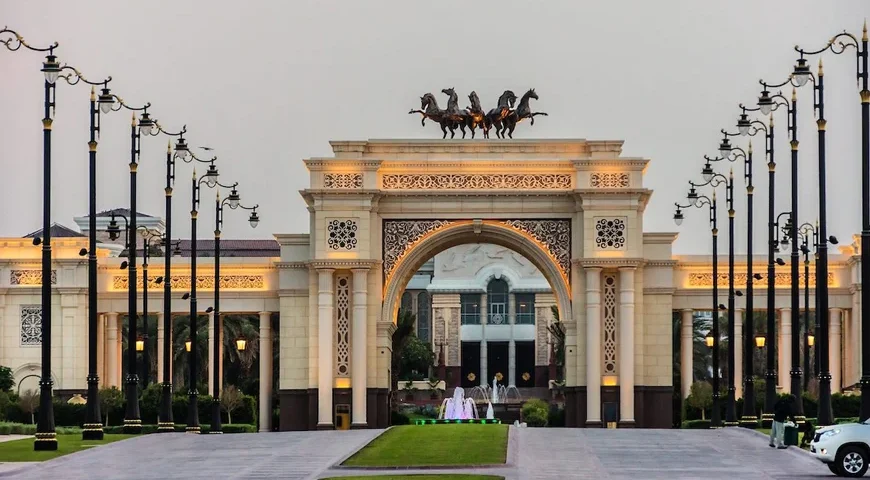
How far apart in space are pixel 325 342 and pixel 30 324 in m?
15.3

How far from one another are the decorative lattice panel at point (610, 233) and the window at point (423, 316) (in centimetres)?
6619

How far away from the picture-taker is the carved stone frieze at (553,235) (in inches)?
3068

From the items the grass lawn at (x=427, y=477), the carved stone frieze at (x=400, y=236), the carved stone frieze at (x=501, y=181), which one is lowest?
the grass lawn at (x=427, y=477)

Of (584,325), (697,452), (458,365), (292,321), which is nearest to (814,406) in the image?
(584,325)

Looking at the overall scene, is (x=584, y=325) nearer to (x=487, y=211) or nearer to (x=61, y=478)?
(x=487, y=211)

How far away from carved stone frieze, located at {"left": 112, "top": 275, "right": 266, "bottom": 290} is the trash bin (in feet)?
126

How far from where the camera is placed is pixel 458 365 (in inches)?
5497

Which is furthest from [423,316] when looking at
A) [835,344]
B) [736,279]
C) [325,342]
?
[325,342]

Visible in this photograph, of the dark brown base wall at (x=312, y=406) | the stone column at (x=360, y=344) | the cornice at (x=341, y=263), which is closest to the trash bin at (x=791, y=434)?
the dark brown base wall at (x=312, y=406)

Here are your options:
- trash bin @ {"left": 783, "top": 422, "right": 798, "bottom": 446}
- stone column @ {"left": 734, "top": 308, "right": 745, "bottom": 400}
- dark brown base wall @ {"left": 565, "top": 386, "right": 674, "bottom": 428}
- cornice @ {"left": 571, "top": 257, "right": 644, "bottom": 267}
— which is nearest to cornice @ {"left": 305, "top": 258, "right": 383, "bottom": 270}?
cornice @ {"left": 571, "top": 257, "right": 644, "bottom": 267}

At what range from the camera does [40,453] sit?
4697cm

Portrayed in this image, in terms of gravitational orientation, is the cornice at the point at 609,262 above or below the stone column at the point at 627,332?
above

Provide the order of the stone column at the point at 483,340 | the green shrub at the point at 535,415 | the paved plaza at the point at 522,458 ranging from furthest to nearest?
the stone column at the point at 483,340
the green shrub at the point at 535,415
the paved plaza at the point at 522,458

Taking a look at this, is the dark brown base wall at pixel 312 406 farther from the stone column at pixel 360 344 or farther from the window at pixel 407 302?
the window at pixel 407 302
